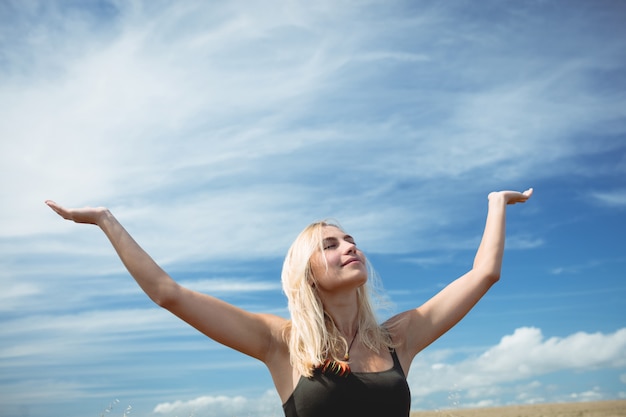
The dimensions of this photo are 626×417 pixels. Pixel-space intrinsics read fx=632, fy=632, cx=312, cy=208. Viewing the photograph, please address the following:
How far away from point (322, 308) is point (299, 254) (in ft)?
1.48

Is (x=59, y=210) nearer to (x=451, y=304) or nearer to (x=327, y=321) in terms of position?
(x=327, y=321)

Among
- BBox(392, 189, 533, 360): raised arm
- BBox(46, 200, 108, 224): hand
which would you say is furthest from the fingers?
BBox(392, 189, 533, 360): raised arm

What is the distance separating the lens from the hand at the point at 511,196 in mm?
5562

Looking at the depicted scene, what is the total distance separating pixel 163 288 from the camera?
414 cm

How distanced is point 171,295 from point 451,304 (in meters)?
2.26

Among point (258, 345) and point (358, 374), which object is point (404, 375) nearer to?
point (358, 374)

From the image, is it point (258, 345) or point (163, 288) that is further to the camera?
point (258, 345)

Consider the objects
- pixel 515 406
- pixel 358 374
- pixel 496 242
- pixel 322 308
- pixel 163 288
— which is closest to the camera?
pixel 163 288

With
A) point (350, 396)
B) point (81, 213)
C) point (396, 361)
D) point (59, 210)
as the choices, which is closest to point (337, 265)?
point (396, 361)

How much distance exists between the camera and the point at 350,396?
4359 millimetres

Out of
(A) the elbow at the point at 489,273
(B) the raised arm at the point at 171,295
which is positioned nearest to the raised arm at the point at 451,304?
(A) the elbow at the point at 489,273

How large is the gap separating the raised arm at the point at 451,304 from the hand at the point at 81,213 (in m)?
2.43

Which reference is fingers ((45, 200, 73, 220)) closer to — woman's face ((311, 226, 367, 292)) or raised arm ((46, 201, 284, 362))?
raised arm ((46, 201, 284, 362))

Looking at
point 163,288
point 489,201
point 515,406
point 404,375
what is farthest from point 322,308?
point 515,406
